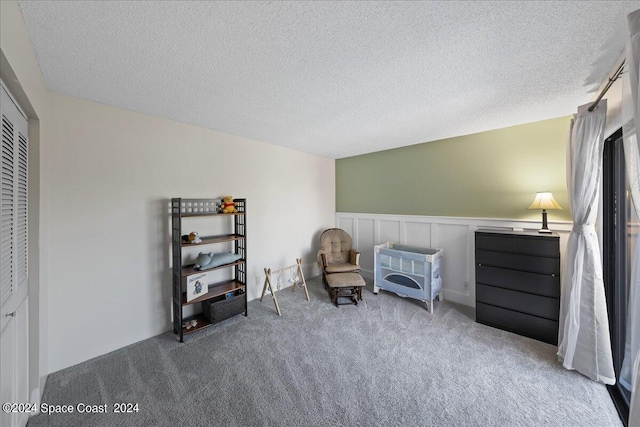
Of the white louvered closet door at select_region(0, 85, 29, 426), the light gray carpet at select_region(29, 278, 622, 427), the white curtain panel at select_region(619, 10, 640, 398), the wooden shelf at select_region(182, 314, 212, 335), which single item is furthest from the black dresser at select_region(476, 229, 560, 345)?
the white louvered closet door at select_region(0, 85, 29, 426)

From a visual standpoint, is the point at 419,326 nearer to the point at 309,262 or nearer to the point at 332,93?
the point at 309,262

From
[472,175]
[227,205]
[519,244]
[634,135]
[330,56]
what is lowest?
[519,244]

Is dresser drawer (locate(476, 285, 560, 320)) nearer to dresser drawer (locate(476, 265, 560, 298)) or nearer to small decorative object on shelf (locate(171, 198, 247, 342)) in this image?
dresser drawer (locate(476, 265, 560, 298))

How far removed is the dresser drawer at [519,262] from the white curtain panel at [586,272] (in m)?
0.39

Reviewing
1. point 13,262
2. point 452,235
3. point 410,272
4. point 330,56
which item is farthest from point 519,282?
point 13,262

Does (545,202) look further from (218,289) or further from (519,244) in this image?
(218,289)

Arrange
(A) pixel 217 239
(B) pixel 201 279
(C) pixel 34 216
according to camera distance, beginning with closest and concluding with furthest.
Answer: (C) pixel 34 216
(B) pixel 201 279
(A) pixel 217 239

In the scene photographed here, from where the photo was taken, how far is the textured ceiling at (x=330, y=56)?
119 centimetres

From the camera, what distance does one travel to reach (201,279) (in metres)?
2.70

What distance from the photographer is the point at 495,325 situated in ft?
9.06

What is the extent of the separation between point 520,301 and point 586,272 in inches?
31.5

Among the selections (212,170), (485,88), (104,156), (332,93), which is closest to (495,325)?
(485,88)

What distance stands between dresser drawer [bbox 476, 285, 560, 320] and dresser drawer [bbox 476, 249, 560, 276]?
28 centimetres

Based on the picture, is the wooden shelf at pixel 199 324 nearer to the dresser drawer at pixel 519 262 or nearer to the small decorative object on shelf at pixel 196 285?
the small decorative object on shelf at pixel 196 285
